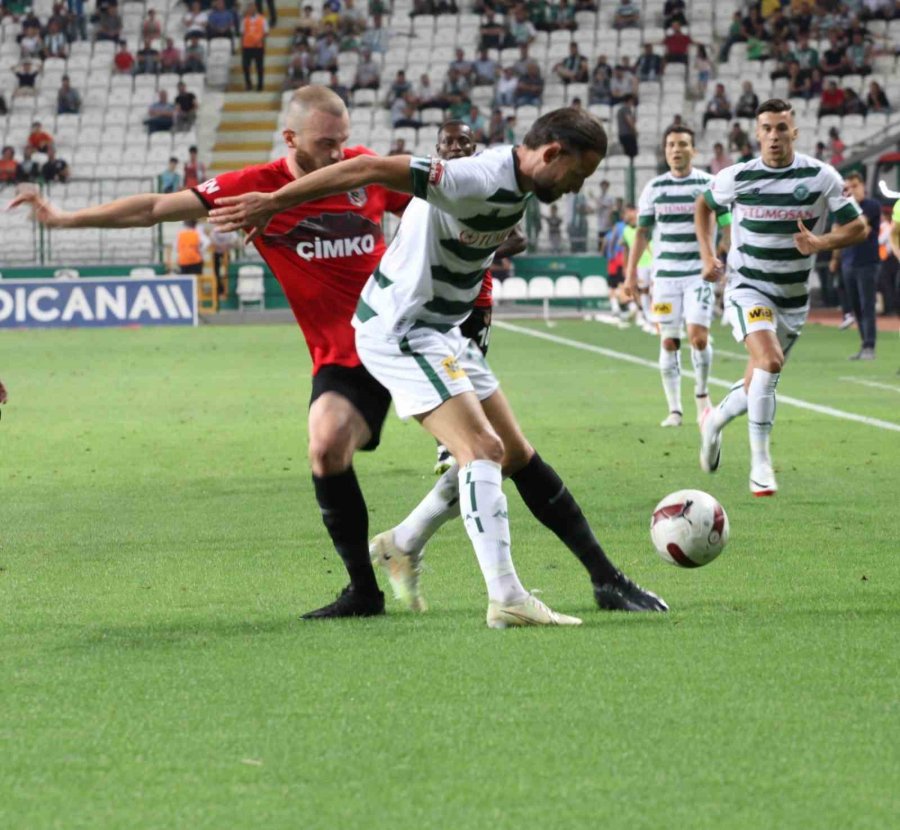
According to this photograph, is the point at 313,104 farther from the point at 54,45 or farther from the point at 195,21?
the point at 54,45

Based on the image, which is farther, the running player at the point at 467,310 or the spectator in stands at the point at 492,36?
the spectator in stands at the point at 492,36

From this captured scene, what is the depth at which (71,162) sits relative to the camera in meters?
40.0

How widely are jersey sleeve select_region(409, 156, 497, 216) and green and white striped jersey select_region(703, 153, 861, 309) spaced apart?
4.95m

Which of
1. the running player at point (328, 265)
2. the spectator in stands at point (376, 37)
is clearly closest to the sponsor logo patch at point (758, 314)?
the running player at point (328, 265)

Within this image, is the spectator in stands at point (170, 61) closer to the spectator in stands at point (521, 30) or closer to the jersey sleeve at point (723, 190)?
the spectator in stands at point (521, 30)

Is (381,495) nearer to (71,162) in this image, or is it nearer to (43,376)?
(43,376)

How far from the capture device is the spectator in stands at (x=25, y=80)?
138 feet

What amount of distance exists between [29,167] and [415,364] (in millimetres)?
34189

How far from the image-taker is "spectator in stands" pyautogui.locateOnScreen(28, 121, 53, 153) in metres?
39.0

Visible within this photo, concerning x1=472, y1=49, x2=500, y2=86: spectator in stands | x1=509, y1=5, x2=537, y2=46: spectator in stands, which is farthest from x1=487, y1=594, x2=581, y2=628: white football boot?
x1=509, y1=5, x2=537, y2=46: spectator in stands

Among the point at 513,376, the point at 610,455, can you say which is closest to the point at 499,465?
the point at 610,455

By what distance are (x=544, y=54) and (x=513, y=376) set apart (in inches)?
942

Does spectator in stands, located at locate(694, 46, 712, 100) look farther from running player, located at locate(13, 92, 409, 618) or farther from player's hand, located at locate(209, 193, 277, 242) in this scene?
player's hand, located at locate(209, 193, 277, 242)

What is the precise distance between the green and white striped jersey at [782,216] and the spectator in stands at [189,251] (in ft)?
83.1
